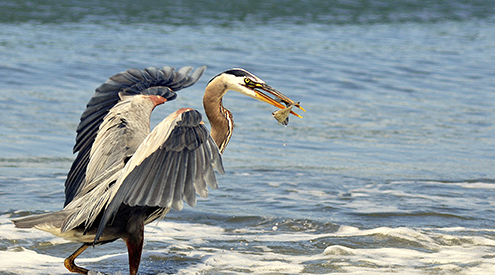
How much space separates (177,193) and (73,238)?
1.42 m

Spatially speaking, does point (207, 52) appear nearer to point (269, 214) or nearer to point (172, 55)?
point (172, 55)

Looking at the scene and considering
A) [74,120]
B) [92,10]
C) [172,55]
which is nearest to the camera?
[74,120]

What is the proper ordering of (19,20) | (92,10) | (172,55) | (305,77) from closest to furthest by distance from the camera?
1. (305,77)
2. (172,55)
3. (19,20)
4. (92,10)

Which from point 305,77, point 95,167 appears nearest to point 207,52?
point 305,77

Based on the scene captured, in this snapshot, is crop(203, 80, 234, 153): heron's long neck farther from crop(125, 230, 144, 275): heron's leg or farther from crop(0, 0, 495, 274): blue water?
crop(125, 230, 144, 275): heron's leg

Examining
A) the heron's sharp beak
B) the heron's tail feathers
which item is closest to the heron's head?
the heron's sharp beak

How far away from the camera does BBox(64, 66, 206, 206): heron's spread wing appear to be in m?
4.96

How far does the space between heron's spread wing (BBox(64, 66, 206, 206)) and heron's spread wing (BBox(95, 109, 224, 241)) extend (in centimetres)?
130

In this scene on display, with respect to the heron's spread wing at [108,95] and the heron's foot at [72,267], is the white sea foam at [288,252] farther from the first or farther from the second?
the heron's spread wing at [108,95]

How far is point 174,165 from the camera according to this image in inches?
140

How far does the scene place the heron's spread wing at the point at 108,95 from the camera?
16.3ft

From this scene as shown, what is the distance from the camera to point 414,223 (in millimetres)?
6188

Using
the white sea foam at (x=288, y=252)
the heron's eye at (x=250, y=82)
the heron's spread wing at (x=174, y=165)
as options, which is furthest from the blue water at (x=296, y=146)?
the heron's spread wing at (x=174, y=165)

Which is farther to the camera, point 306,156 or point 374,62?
point 374,62
